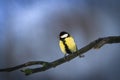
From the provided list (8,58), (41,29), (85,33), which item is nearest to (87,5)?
(85,33)

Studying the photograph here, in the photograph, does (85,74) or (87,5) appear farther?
(87,5)

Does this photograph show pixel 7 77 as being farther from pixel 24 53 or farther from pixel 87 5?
pixel 87 5

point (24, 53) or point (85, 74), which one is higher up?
point (24, 53)

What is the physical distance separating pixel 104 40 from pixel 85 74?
168 centimetres

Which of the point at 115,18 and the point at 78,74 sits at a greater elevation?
the point at 115,18

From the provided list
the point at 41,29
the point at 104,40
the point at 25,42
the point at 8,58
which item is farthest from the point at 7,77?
the point at 104,40

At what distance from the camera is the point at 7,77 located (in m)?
2.45

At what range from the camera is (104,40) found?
0.72m

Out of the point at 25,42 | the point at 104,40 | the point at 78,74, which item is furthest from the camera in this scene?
the point at 25,42

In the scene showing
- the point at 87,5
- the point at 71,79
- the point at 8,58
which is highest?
the point at 87,5

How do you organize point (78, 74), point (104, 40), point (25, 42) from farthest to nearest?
point (25, 42) → point (78, 74) → point (104, 40)

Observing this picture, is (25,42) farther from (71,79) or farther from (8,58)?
(71,79)

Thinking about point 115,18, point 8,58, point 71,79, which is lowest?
point 71,79

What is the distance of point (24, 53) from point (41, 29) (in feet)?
0.92
